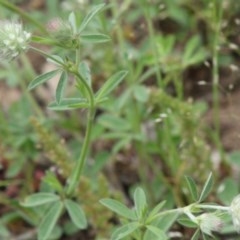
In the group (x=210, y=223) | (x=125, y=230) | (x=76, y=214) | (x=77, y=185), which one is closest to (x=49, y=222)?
(x=76, y=214)

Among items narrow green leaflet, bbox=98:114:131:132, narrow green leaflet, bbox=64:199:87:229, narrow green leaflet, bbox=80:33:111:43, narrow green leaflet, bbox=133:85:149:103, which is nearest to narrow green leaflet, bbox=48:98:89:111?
narrow green leaflet, bbox=80:33:111:43

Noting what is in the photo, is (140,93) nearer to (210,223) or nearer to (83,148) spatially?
(83,148)

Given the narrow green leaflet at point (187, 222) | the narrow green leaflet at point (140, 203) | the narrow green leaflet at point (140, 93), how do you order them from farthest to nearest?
the narrow green leaflet at point (140, 93), the narrow green leaflet at point (140, 203), the narrow green leaflet at point (187, 222)

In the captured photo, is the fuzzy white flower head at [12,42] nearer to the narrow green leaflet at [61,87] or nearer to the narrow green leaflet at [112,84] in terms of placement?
the narrow green leaflet at [61,87]

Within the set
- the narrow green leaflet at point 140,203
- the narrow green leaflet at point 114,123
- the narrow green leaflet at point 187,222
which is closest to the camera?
the narrow green leaflet at point 187,222

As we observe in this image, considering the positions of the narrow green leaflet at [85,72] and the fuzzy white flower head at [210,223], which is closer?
the fuzzy white flower head at [210,223]

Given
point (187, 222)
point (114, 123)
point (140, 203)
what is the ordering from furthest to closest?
1. point (114, 123)
2. point (140, 203)
3. point (187, 222)

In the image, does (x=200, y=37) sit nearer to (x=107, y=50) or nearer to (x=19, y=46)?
(x=107, y=50)

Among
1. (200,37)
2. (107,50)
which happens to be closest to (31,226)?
(107,50)

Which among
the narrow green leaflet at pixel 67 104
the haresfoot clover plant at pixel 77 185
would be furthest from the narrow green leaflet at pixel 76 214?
the narrow green leaflet at pixel 67 104
